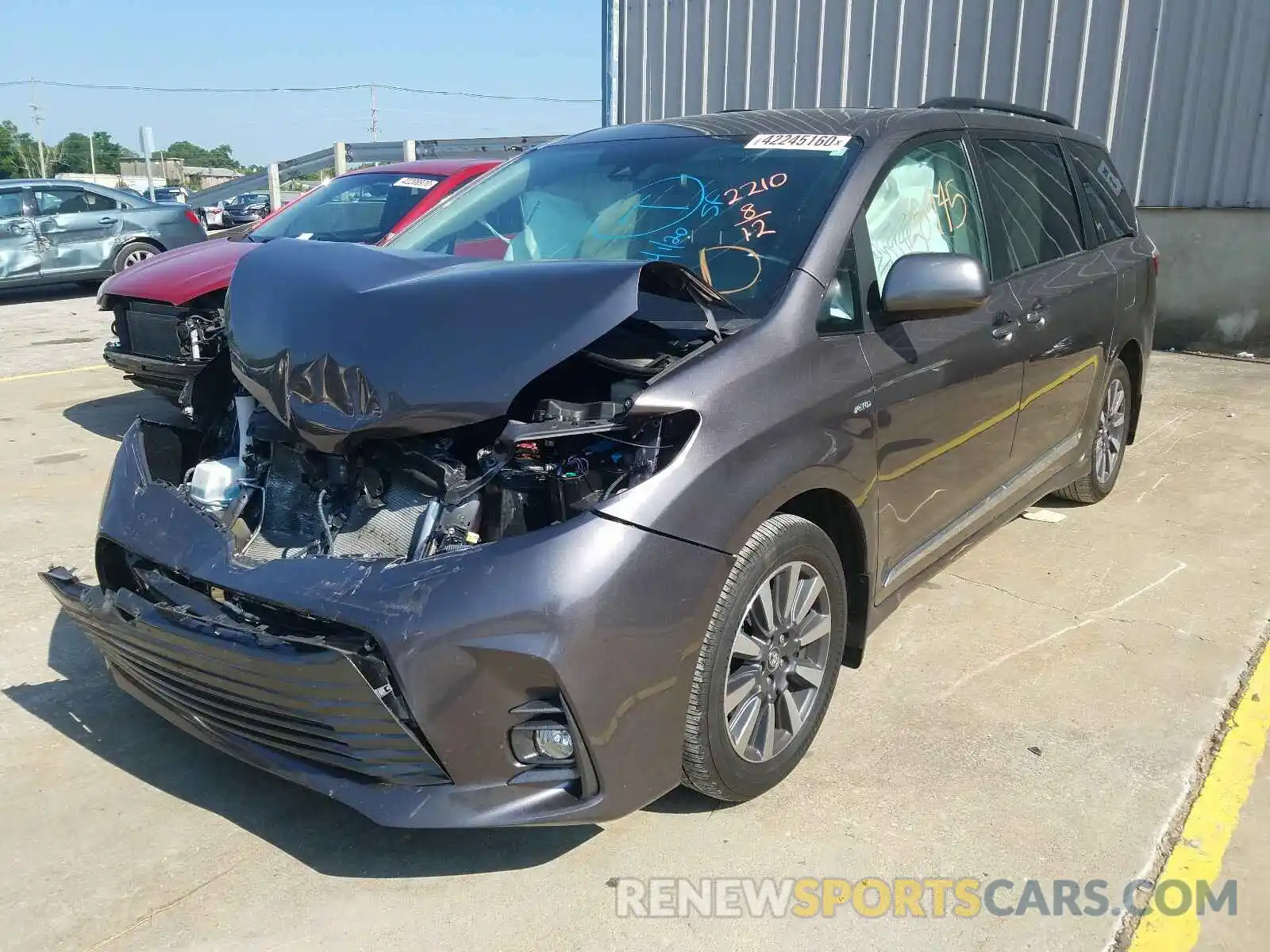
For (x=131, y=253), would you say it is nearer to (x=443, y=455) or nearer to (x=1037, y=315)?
(x=1037, y=315)

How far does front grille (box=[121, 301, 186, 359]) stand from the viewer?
6.06m

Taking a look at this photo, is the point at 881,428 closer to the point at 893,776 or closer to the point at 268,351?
the point at 893,776

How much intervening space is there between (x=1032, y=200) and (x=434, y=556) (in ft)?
10.1

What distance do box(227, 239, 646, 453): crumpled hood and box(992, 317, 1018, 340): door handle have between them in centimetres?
163

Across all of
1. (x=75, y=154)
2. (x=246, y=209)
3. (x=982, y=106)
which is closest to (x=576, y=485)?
(x=982, y=106)

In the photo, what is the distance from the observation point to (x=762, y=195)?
3271mm

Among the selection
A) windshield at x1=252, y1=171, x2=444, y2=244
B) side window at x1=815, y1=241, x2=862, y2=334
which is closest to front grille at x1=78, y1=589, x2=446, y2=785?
side window at x1=815, y1=241, x2=862, y2=334

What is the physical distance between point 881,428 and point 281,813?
1.97 metres

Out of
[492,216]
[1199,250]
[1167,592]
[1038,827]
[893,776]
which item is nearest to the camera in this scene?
[1038,827]

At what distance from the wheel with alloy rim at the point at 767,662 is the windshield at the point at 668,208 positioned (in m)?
0.70

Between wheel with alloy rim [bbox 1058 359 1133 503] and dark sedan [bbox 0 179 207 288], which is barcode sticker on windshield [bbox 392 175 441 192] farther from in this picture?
dark sedan [bbox 0 179 207 288]

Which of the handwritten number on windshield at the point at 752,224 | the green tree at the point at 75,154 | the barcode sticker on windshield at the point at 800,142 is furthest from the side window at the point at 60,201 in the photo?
the green tree at the point at 75,154

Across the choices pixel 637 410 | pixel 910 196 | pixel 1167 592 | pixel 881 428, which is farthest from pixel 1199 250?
pixel 637 410

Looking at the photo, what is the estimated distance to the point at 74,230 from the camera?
13.1 meters
